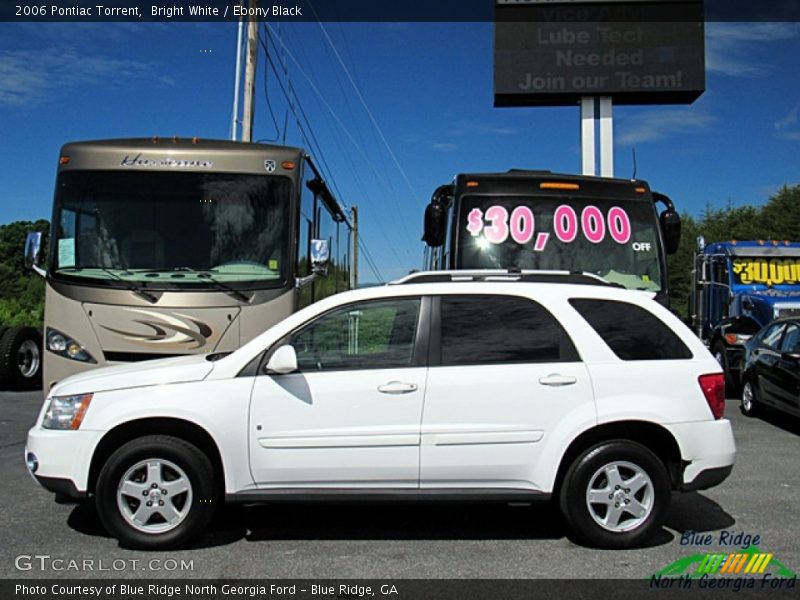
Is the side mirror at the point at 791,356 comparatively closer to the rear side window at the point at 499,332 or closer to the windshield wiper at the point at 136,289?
the rear side window at the point at 499,332

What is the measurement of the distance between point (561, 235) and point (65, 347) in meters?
5.26

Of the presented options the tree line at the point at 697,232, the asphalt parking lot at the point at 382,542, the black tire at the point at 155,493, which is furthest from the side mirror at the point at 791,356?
the tree line at the point at 697,232

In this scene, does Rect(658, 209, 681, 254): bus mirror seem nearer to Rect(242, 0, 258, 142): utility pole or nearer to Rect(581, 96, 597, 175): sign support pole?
Rect(581, 96, 597, 175): sign support pole

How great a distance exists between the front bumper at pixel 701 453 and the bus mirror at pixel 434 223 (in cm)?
453

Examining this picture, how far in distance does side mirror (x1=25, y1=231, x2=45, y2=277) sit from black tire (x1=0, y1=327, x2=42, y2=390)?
20.0ft

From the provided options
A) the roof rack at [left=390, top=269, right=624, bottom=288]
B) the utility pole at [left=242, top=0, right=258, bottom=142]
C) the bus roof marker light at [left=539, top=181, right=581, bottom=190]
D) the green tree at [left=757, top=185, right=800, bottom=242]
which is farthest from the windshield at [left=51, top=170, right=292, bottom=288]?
the green tree at [left=757, top=185, right=800, bottom=242]

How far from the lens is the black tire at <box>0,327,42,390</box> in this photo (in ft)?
43.6

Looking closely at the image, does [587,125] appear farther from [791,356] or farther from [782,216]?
[782,216]

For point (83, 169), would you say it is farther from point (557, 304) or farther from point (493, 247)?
point (557, 304)

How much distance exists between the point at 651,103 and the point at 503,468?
52.8ft

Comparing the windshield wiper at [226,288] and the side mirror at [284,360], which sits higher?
the windshield wiper at [226,288]

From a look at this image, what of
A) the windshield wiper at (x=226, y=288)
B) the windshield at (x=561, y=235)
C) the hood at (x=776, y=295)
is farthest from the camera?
the hood at (x=776, y=295)

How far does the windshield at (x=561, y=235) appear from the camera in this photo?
8.84 metres

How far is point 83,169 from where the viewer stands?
7922 mm
